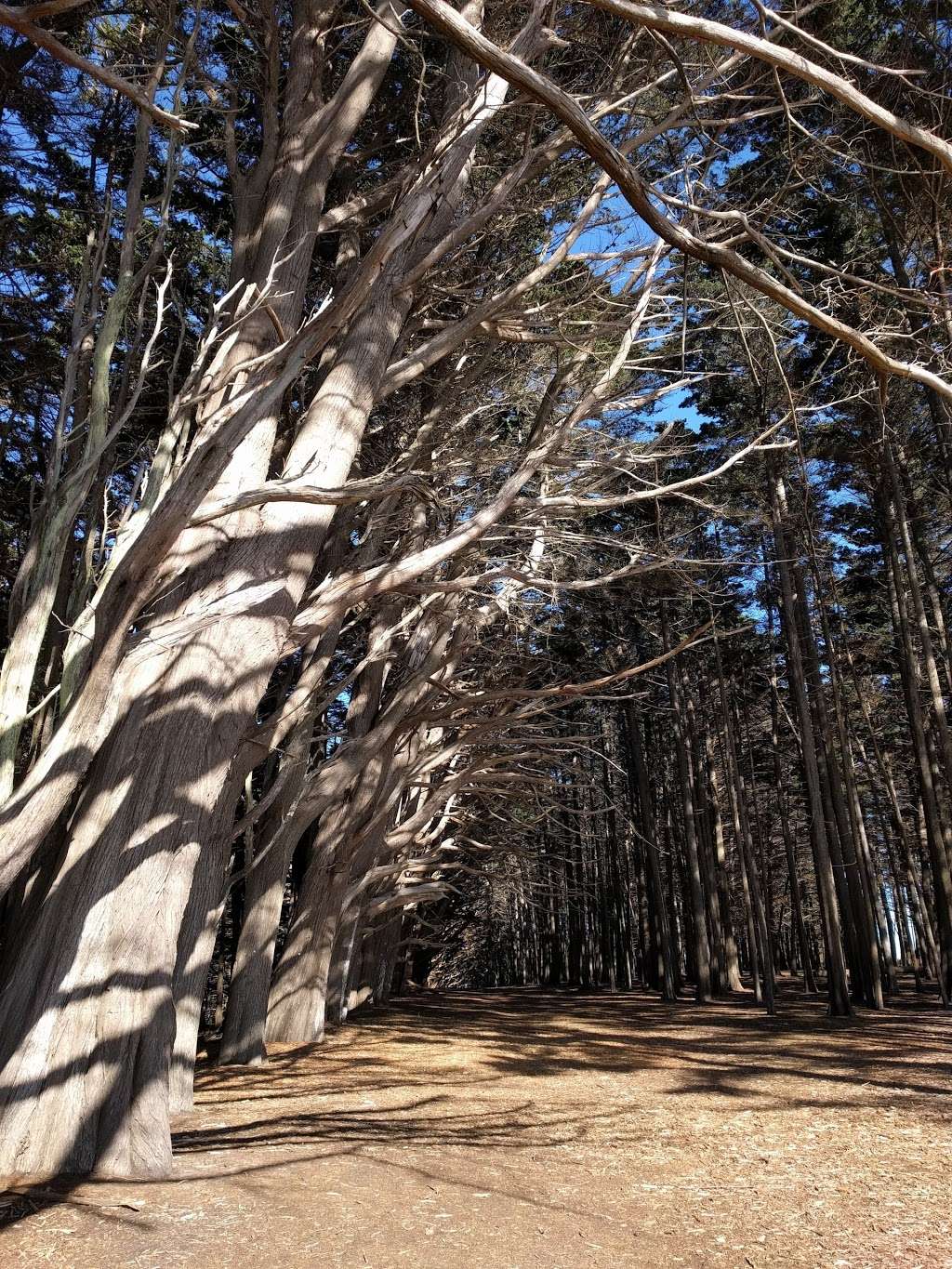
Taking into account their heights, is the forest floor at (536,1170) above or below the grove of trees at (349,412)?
below

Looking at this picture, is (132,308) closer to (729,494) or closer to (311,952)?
(311,952)

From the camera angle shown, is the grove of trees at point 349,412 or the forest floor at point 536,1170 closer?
the forest floor at point 536,1170

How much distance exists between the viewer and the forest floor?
3.60 m

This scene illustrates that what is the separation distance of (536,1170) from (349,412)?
4.68 m

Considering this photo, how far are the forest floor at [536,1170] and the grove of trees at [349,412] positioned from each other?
0.69 metres

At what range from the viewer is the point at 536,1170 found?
5.11m

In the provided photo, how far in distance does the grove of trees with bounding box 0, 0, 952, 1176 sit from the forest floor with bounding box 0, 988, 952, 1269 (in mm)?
690

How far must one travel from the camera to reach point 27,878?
226 inches

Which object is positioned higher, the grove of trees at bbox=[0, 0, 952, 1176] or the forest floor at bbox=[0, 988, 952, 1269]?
the grove of trees at bbox=[0, 0, 952, 1176]

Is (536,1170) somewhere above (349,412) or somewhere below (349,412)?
below

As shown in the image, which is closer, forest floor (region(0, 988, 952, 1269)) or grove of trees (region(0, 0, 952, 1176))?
forest floor (region(0, 988, 952, 1269))

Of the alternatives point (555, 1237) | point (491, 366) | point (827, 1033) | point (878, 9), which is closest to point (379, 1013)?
point (827, 1033)

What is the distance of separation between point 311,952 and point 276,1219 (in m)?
7.80

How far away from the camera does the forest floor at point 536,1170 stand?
3.60m
